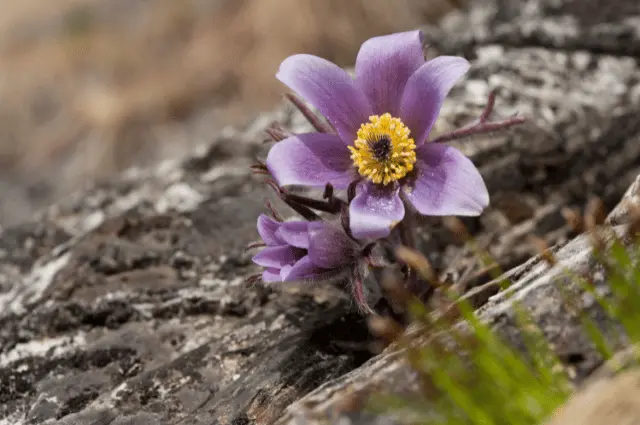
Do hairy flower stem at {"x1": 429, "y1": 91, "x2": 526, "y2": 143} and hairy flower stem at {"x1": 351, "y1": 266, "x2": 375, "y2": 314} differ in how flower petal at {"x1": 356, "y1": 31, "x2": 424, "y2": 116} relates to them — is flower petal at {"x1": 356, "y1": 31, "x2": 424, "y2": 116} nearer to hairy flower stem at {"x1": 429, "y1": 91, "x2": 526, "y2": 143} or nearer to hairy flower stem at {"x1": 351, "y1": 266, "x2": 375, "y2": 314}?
hairy flower stem at {"x1": 429, "y1": 91, "x2": 526, "y2": 143}

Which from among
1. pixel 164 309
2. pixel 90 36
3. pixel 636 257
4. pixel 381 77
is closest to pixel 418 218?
pixel 381 77

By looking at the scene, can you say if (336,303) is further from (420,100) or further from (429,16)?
(429,16)

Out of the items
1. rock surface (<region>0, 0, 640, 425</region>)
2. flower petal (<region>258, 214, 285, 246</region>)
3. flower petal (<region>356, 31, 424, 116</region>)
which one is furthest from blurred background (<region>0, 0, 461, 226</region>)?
flower petal (<region>258, 214, 285, 246</region>)

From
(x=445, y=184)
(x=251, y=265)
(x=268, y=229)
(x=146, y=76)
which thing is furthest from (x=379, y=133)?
(x=146, y=76)

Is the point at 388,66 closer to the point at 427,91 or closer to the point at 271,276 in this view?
the point at 427,91

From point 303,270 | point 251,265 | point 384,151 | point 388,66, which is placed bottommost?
point 251,265

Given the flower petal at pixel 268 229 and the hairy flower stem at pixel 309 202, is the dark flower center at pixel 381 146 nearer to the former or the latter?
the hairy flower stem at pixel 309 202
